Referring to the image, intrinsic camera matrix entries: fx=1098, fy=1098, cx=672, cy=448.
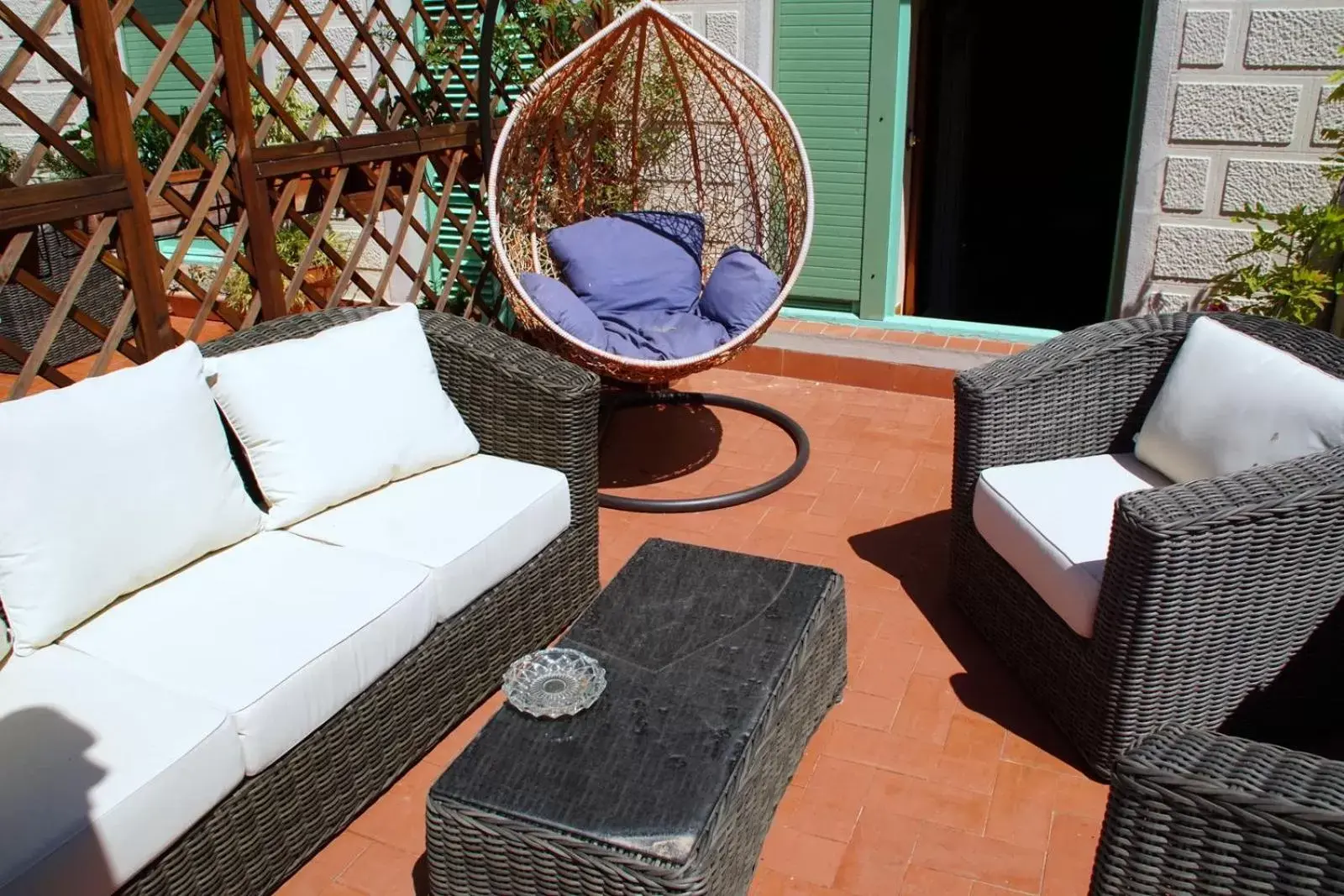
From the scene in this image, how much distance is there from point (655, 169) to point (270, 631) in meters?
2.97

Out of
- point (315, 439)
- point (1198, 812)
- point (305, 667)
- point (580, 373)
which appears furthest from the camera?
point (580, 373)

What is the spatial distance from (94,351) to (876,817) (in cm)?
478

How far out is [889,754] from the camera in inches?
96.3

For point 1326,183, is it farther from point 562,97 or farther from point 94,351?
point 94,351

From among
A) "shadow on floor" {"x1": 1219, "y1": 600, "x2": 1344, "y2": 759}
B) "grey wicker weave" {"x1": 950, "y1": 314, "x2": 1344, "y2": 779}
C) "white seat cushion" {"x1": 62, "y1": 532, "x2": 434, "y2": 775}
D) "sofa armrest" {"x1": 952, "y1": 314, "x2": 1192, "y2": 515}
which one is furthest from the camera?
"sofa armrest" {"x1": 952, "y1": 314, "x2": 1192, "y2": 515}

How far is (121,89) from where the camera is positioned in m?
2.65

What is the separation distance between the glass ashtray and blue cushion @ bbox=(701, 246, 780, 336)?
198cm

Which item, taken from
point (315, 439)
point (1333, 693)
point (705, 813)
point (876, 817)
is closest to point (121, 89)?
point (315, 439)

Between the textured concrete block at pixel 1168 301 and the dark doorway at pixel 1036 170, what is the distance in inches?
63.3

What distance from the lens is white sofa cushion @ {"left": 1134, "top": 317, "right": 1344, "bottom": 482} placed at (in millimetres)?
2285

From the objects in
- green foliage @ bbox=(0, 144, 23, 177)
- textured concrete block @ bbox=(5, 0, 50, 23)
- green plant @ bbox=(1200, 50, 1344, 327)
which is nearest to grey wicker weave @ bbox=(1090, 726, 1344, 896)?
green plant @ bbox=(1200, 50, 1344, 327)

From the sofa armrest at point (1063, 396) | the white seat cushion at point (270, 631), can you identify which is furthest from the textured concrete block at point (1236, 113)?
the white seat cushion at point (270, 631)

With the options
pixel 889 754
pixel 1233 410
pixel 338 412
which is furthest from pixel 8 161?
pixel 1233 410

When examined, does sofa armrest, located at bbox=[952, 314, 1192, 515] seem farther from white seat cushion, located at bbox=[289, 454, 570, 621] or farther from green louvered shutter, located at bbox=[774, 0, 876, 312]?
green louvered shutter, located at bbox=[774, 0, 876, 312]
